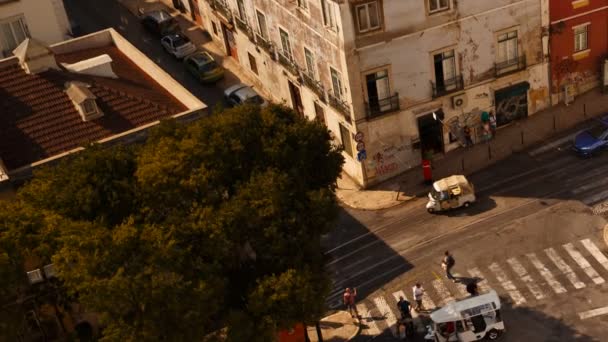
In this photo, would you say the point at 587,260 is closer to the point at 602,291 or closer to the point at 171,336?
the point at 602,291

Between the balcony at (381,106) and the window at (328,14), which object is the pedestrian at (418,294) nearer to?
the balcony at (381,106)

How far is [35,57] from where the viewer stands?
50344mm

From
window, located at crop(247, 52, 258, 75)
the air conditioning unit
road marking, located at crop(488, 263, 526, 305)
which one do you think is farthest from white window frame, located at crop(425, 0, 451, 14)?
window, located at crop(247, 52, 258, 75)

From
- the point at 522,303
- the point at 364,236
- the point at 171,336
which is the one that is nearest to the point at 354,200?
the point at 364,236

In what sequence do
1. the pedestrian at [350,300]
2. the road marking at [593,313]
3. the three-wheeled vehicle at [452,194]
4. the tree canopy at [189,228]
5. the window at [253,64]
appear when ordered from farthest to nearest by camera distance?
the window at [253,64] → the three-wheeled vehicle at [452,194] → the pedestrian at [350,300] → the road marking at [593,313] → the tree canopy at [189,228]

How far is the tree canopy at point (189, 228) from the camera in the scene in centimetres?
3650

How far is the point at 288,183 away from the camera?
3994 centimetres

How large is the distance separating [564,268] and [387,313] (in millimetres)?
10527

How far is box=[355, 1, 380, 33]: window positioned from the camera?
5525 cm

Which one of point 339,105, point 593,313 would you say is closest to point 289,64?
point 339,105

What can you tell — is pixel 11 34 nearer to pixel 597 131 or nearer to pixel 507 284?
pixel 507 284

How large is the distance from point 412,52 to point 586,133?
1342 centimetres

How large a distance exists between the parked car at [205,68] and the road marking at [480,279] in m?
33.7

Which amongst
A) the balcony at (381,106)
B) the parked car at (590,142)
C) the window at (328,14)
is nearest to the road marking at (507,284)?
the parked car at (590,142)
